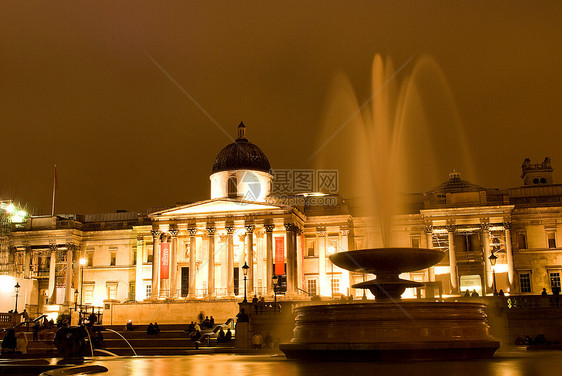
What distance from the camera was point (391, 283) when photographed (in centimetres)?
1772

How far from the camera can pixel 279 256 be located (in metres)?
47.0

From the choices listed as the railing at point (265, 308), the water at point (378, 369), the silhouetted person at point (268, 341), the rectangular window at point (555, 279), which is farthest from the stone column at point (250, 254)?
the water at point (378, 369)

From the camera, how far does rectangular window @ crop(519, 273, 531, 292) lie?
5000cm

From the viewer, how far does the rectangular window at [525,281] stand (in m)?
50.0

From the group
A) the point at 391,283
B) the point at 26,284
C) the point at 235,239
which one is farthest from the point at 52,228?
the point at 391,283

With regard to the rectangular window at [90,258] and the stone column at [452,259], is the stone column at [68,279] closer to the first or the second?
the rectangular window at [90,258]

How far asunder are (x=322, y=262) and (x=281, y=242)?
5.17m

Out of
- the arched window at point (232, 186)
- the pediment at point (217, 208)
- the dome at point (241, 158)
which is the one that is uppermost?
the dome at point (241, 158)

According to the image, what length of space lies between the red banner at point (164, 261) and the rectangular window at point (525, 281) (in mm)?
26638

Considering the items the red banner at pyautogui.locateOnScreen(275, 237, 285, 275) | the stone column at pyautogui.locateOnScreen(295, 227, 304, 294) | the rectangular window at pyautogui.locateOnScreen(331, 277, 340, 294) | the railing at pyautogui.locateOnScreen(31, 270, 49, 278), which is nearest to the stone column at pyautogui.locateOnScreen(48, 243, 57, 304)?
the railing at pyautogui.locateOnScreen(31, 270, 49, 278)

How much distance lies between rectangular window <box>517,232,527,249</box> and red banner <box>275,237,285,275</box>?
60.6ft

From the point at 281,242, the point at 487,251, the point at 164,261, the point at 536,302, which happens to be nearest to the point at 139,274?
the point at 164,261

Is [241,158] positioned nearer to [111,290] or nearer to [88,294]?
[111,290]

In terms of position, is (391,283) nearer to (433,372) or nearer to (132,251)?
(433,372)
